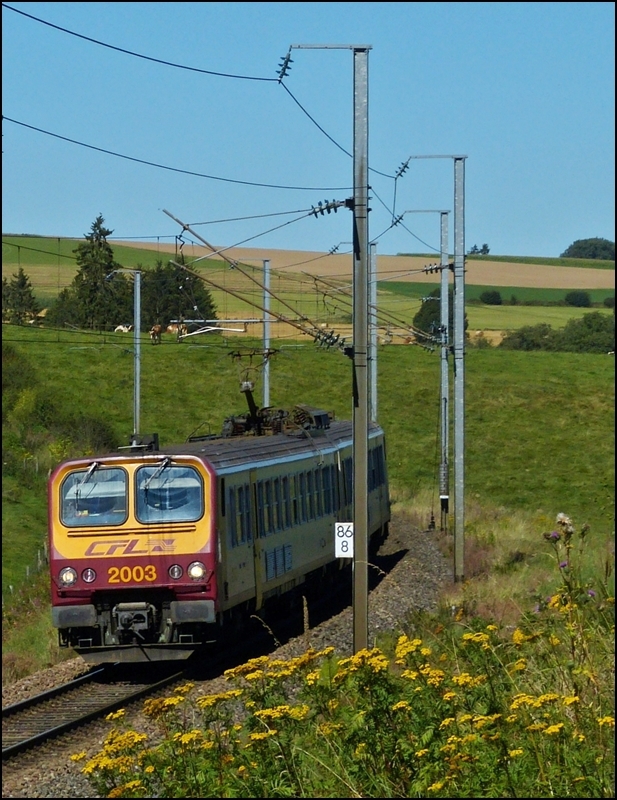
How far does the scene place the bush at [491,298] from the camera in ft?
281

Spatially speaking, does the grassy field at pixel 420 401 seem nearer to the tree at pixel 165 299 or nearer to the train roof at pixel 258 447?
the tree at pixel 165 299

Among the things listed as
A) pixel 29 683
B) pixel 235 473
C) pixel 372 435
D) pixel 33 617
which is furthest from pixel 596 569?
pixel 372 435

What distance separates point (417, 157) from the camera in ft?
79.6

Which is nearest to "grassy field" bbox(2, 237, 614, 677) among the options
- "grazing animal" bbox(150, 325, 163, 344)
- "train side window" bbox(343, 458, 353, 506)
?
"grazing animal" bbox(150, 325, 163, 344)

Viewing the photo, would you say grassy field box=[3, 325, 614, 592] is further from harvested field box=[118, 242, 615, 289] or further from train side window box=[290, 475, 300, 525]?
train side window box=[290, 475, 300, 525]

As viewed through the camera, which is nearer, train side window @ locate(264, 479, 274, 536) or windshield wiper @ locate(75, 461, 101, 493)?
windshield wiper @ locate(75, 461, 101, 493)

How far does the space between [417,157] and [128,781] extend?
18.1 meters

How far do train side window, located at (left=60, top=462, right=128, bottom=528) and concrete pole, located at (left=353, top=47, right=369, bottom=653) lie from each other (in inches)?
104

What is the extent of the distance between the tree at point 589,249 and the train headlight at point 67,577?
8866 centimetres

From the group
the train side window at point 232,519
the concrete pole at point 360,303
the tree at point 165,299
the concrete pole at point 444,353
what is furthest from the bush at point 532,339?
the concrete pole at point 360,303

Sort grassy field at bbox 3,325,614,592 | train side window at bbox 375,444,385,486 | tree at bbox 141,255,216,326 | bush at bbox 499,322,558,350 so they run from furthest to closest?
bush at bbox 499,322,558,350
grassy field at bbox 3,325,614,592
tree at bbox 141,255,216,326
train side window at bbox 375,444,385,486

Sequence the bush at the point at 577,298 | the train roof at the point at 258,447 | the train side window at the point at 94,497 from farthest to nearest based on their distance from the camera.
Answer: the bush at the point at 577,298
the train roof at the point at 258,447
the train side window at the point at 94,497

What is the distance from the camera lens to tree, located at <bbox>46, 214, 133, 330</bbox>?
3644cm

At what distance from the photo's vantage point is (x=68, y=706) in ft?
44.6
